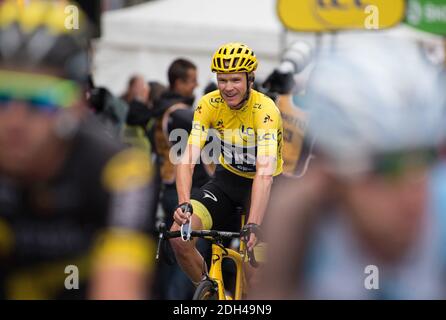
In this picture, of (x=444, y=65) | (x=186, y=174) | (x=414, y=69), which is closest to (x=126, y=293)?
(x=414, y=69)

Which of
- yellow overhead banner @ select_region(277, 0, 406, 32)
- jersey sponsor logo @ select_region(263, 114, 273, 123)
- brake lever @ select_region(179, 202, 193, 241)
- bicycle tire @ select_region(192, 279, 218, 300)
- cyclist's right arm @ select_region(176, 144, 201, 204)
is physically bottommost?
bicycle tire @ select_region(192, 279, 218, 300)

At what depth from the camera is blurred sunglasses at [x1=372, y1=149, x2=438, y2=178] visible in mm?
2389

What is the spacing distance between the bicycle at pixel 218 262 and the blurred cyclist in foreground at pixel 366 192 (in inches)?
136

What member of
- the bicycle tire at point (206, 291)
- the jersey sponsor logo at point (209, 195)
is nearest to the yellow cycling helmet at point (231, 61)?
the jersey sponsor logo at point (209, 195)

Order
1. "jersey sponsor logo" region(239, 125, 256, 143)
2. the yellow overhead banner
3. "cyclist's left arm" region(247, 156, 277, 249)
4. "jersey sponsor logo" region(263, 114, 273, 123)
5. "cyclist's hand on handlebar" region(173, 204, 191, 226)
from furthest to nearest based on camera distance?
the yellow overhead banner
"jersey sponsor logo" region(239, 125, 256, 143)
"jersey sponsor logo" region(263, 114, 273, 123)
"cyclist's left arm" region(247, 156, 277, 249)
"cyclist's hand on handlebar" region(173, 204, 191, 226)

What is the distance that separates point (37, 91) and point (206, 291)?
3.66 metres

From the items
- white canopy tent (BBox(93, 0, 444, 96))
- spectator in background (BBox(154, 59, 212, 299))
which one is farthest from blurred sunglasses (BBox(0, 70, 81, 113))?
white canopy tent (BBox(93, 0, 444, 96))

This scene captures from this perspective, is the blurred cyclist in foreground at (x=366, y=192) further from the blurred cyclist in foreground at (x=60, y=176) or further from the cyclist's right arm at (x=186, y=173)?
the cyclist's right arm at (x=186, y=173)

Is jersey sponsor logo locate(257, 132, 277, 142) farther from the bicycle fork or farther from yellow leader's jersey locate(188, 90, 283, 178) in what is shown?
the bicycle fork

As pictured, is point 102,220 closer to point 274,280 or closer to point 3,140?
point 3,140

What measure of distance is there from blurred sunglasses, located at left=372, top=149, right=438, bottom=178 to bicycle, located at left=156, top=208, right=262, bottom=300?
354 cm

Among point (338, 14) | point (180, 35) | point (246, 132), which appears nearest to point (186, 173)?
point (246, 132)

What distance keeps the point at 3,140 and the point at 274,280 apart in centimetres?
83

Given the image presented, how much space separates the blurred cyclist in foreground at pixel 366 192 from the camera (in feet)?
7.68
